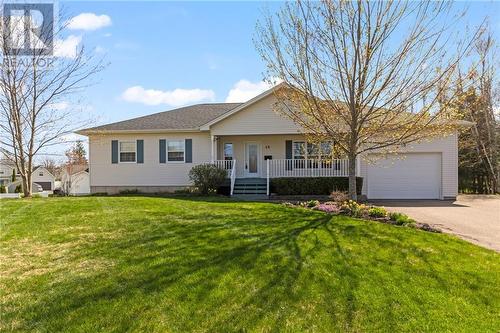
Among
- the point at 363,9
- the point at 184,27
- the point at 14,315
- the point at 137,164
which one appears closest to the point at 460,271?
the point at 14,315

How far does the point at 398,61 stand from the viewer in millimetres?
10023

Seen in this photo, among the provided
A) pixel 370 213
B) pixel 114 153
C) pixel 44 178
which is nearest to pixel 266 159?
pixel 114 153

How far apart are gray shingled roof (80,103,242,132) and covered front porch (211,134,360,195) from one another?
180 cm

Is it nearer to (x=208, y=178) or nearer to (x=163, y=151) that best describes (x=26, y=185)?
(x=163, y=151)

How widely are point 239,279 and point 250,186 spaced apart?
495 inches

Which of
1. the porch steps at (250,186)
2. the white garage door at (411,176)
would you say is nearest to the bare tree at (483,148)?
the white garage door at (411,176)

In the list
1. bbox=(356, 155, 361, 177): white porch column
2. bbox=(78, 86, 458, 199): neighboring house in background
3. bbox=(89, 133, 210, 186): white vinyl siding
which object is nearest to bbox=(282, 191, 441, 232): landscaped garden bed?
bbox=(356, 155, 361, 177): white porch column

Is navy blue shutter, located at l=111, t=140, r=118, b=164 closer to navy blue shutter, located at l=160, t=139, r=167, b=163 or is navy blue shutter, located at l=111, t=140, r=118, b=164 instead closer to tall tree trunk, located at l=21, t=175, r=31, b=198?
navy blue shutter, located at l=160, t=139, r=167, b=163

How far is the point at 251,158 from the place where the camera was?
19.5 metres

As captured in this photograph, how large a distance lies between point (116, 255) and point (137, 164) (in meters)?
14.1

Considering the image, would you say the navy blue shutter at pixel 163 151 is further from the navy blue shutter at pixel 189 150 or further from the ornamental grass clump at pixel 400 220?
the ornamental grass clump at pixel 400 220

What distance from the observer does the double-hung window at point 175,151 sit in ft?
63.0

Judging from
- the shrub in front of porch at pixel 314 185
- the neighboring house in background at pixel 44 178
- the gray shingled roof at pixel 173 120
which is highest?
the gray shingled roof at pixel 173 120

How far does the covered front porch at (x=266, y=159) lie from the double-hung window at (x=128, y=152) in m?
4.38
